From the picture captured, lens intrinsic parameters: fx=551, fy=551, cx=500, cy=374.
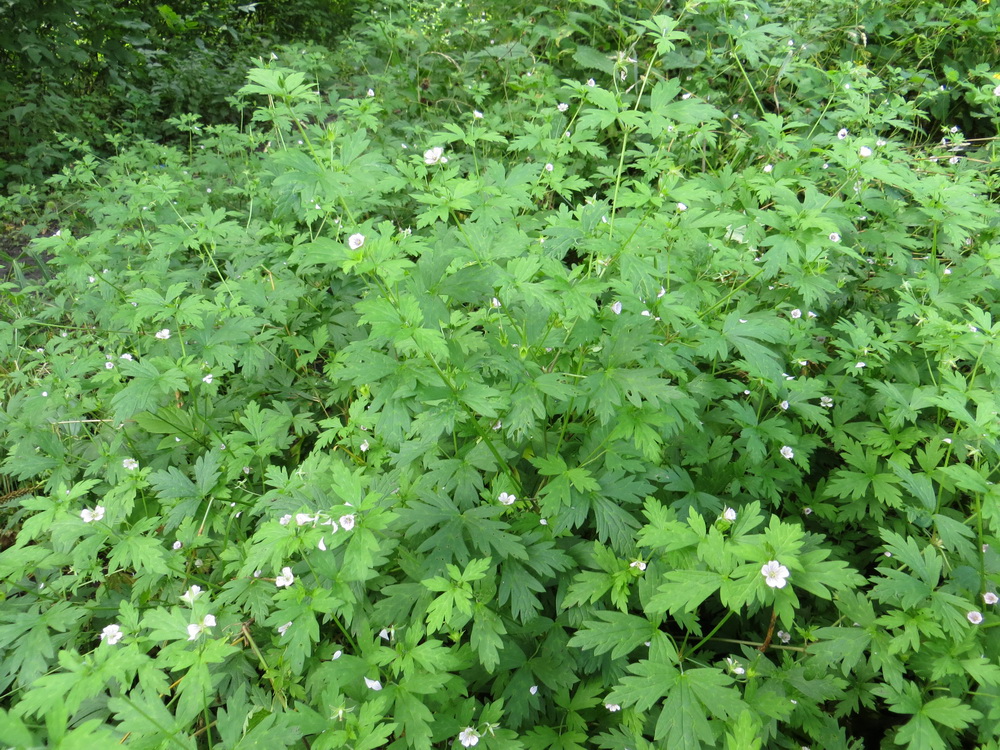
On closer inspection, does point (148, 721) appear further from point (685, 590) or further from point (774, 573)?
point (774, 573)

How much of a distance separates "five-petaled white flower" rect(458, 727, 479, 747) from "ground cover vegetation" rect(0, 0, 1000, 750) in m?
0.02

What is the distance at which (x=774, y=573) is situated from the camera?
54.6 inches

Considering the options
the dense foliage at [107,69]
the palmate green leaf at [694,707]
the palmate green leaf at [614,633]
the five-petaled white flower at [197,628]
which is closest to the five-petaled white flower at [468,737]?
the palmate green leaf at [614,633]

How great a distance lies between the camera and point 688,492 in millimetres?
2037

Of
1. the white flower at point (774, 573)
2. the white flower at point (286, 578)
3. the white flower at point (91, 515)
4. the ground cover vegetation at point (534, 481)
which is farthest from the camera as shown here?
the white flower at point (91, 515)

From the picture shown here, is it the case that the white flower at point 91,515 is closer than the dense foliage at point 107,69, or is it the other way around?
the white flower at point 91,515

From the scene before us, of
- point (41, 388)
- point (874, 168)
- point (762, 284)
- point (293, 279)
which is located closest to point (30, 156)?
point (41, 388)

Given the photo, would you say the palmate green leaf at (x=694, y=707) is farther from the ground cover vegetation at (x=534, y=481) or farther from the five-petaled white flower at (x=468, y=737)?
the five-petaled white flower at (x=468, y=737)

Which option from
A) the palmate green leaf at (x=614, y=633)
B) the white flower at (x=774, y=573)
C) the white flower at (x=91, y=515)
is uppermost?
the white flower at (x=774, y=573)

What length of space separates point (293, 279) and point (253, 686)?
1976 mm

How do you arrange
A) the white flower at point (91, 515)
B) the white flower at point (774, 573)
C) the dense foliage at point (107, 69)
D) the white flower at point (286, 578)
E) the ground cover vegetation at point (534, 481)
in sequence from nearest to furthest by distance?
the white flower at point (774, 573)
the ground cover vegetation at point (534, 481)
the white flower at point (286, 578)
the white flower at point (91, 515)
the dense foliage at point (107, 69)

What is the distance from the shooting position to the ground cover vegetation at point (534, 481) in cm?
154

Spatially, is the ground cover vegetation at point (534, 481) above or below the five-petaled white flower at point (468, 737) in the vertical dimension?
above

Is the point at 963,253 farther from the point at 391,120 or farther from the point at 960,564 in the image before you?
the point at 391,120
